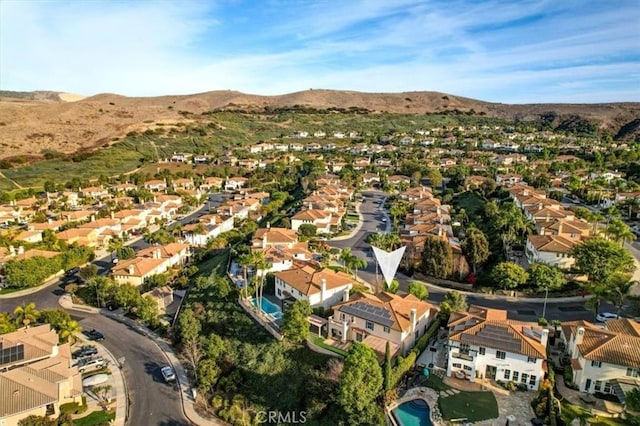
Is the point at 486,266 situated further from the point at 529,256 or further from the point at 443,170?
the point at 443,170

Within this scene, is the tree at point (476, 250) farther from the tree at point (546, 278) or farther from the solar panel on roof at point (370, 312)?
the solar panel on roof at point (370, 312)

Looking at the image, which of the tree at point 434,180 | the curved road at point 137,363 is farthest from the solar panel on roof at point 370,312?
the tree at point 434,180

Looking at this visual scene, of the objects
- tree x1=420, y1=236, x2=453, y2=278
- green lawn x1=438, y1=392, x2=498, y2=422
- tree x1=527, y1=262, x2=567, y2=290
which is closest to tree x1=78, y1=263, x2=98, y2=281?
tree x1=420, y1=236, x2=453, y2=278

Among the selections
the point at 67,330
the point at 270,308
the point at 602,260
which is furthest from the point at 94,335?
the point at 602,260

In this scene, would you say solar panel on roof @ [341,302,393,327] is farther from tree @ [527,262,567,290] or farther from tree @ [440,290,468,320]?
tree @ [527,262,567,290]

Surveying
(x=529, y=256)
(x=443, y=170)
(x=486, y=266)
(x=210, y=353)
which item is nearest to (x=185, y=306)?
(x=210, y=353)
